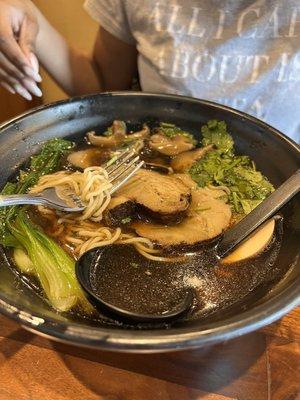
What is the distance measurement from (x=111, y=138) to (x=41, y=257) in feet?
1.87

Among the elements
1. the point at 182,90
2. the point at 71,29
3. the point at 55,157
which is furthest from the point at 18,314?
the point at 71,29

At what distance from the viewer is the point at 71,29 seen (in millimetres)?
2930

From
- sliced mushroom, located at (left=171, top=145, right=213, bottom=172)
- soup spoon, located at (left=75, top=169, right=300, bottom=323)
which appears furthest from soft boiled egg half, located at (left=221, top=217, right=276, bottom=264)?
sliced mushroom, located at (left=171, top=145, right=213, bottom=172)

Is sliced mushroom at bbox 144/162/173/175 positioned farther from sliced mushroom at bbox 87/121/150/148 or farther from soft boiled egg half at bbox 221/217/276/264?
soft boiled egg half at bbox 221/217/276/264

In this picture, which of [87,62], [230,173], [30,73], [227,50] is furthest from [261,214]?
[87,62]

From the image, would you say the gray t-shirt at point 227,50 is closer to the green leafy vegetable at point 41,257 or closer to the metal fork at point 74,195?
the metal fork at point 74,195

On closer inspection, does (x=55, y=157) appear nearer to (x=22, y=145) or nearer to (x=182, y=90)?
(x=22, y=145)

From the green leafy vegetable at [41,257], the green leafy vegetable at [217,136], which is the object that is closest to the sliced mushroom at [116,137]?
the green leafy vegetable at [217,136]

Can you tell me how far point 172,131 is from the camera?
5.09 feet

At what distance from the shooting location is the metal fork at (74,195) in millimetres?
1129

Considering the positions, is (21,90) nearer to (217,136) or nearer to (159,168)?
(159,168)

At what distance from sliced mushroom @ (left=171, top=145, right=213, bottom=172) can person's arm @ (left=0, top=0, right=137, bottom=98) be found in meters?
0.57

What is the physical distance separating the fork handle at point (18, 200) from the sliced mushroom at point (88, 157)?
0.94 feet

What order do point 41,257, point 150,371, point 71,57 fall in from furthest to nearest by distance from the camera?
point 71,57 → point 41,257 → point 150,371
